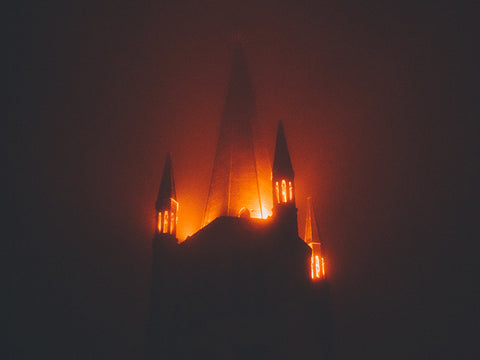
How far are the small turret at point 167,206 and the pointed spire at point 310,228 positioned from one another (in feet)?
→ 30.1

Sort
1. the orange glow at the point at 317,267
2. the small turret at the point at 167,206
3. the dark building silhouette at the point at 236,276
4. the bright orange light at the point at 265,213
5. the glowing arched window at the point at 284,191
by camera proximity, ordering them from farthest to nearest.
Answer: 1. the orange glow at the point at 317,267
2. the small turret at the point at 167,206
3. the bright orange light at the point at 265,213
4. the glowing arched window at the point at 284,191
5. the dark building silhouette at the point at 236,276

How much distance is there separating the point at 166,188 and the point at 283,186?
6.97 metres

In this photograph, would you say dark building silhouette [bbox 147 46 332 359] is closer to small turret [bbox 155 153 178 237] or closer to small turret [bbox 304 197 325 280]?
small turret [bbox 155 153 178 237]

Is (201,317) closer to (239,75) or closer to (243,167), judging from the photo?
(243,167)

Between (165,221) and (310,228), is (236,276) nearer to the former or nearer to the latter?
(165,221)

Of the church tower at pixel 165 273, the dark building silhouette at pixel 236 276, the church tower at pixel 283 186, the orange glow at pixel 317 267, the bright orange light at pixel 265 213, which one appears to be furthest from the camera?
the orange glow at pixel 317 267

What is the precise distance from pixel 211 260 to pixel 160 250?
11.3ft

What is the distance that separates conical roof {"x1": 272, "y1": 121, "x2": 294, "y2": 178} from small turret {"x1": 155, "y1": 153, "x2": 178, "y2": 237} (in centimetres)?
617

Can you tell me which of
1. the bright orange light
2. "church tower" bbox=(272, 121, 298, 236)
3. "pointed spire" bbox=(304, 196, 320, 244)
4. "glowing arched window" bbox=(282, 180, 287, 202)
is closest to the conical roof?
"church tower" bbox=(272, 121, 298, 236)

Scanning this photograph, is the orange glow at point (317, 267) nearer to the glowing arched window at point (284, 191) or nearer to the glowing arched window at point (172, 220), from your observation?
the glowing arched window at point (284, 191)

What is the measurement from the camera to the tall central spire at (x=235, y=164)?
2964cm

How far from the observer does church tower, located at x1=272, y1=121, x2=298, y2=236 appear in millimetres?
28688

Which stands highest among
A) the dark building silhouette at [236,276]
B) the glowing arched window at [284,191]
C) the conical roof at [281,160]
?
the conical roof at [281,160]

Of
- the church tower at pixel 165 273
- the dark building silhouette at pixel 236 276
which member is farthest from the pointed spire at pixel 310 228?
the church tower at pixel 165 273
